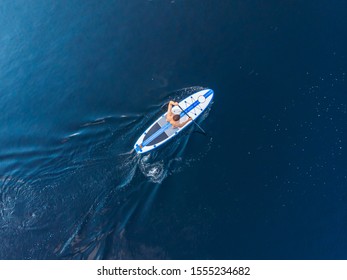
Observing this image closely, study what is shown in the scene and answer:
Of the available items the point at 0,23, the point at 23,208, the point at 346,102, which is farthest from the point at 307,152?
the point at 0,23

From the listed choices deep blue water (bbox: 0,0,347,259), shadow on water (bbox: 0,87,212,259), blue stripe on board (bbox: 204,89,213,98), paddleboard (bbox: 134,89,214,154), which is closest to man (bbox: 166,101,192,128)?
paddleboard (bbox: 134,89,214,154)

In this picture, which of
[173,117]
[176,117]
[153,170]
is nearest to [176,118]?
[176,117]

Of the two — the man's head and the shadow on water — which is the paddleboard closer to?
the shadow on water

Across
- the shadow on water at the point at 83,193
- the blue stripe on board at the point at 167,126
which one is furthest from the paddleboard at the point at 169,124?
the shadow on water at the point at 83,193

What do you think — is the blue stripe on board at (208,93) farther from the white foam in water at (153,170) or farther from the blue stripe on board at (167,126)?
the white foam in water at (153,170)

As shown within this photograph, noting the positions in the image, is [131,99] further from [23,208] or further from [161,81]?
[23,208]

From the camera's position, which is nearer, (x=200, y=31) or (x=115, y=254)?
(x=115, y=254)


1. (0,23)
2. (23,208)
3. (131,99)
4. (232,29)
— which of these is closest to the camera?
(23,208)
